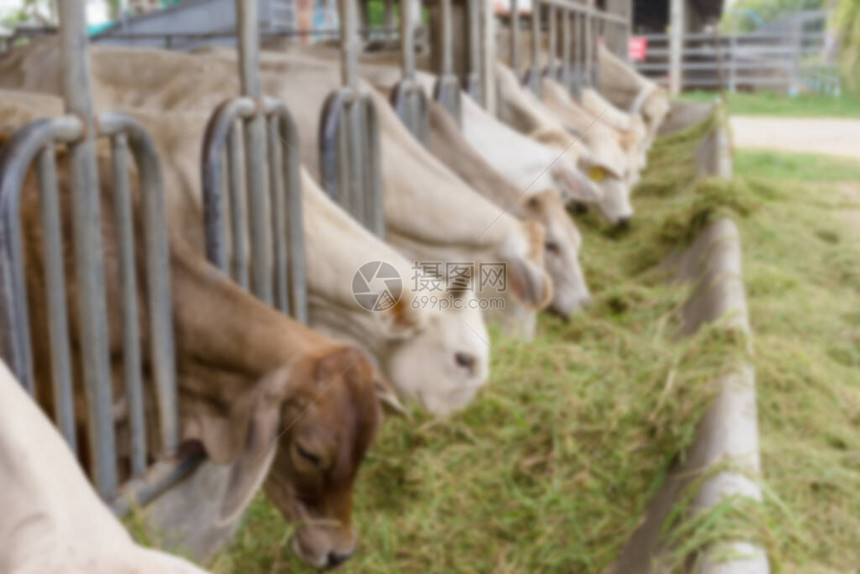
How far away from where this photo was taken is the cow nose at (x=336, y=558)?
2.35 m

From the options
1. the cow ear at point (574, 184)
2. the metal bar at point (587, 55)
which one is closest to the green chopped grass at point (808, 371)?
the cow ear at point (574, 184)

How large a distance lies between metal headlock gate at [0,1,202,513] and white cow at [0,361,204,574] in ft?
4.46

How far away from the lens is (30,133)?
77.4 inches

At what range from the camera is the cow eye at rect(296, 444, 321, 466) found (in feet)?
7.40

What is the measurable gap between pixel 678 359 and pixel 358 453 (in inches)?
61.1

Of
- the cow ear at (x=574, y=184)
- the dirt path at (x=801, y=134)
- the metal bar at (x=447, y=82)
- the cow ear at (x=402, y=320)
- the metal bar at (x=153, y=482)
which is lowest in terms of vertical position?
the dirt path at (x=801, y=134)

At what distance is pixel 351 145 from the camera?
133 inches

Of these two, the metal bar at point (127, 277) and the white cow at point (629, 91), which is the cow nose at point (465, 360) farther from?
the white cow at point (629, 91)

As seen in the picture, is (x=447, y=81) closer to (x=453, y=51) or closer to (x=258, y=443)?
(x=453, y=51)

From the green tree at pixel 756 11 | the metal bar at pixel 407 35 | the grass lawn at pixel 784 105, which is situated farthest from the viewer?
the green tree at pixel 756 11

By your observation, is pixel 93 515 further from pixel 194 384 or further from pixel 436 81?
pixel 436 81

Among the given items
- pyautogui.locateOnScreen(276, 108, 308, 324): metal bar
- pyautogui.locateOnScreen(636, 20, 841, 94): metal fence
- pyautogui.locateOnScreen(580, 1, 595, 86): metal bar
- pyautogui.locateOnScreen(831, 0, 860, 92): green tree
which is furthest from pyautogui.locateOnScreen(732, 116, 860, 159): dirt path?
pyautogui.locateOnScreen(276, 108, 308, 324): metal bar

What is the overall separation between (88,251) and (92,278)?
54 millimetres

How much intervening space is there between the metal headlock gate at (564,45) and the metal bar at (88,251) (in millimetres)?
4775
